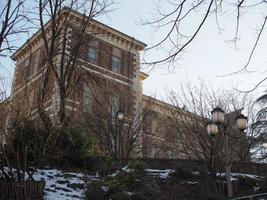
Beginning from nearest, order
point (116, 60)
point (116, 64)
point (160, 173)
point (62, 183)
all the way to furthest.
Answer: point (62, 183)
point (160, 173)
point (116, 64)
point (116, 60)

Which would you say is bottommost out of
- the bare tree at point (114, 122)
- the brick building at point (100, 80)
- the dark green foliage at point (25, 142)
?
the dark green foliage at point (25, 142)

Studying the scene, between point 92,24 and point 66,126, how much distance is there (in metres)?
17.0

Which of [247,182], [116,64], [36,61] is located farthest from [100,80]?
[247,182]

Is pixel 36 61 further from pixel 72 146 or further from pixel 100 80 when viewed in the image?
pixel 72 146

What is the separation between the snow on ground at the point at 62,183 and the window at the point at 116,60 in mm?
21152

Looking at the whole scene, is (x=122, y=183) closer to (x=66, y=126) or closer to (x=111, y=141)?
(x=66, y=126)

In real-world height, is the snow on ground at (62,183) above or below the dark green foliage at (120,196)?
above

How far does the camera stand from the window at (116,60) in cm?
3559

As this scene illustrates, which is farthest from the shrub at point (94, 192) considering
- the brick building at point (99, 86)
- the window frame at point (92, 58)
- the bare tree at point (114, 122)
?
the window frame at point (92, 58)

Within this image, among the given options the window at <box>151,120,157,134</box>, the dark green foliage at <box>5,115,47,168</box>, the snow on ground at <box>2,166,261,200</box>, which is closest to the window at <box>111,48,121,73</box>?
the window at <box>151,120,157,134</box>

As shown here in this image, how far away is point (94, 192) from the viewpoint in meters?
11.6

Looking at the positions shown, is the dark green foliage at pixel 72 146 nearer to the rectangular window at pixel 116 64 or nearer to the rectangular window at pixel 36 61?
the rectangular window at pixel 36 61

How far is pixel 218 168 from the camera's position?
17000 millimetres

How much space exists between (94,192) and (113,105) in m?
13.4
